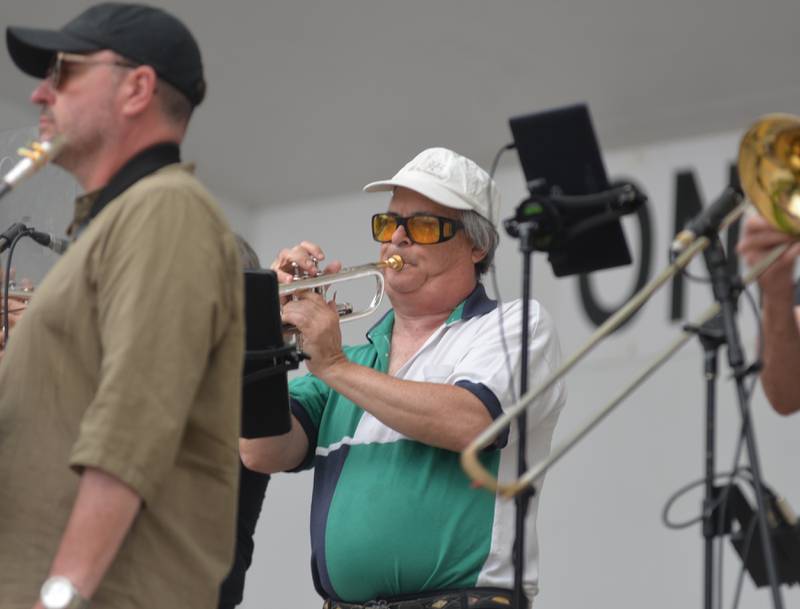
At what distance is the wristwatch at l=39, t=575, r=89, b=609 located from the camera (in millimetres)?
1872

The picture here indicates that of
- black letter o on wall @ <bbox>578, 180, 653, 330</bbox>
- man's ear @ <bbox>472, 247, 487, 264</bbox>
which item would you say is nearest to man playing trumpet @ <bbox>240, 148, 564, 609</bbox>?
man's ear @ <bbox>472, 247, 487, 264</bbox>

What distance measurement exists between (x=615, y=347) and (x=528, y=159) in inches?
129

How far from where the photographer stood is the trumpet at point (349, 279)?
344 centimetres

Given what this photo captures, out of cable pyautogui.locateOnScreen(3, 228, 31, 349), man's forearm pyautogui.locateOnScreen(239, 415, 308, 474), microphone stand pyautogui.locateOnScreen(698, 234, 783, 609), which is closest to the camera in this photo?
microphone stand pyautogui.locateOnScreen(698, 234, 783, 609)

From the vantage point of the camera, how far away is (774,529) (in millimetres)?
2137

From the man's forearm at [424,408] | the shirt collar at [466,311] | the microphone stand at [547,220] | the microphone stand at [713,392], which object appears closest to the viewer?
the microphone stand at [713,392]

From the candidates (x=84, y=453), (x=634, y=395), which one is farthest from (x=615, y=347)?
(x=84, y=453)

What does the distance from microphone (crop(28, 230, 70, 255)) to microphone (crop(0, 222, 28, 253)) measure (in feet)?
0.10

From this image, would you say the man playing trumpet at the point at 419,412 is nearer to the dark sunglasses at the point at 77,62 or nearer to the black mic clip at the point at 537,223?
the black mic clip at the point at 537,223

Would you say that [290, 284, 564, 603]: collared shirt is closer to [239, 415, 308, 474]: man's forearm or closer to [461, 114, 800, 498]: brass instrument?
[239, 415, 308, 474]: man's forearm

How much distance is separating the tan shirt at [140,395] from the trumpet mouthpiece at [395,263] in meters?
1.31

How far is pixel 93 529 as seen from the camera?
6.28ft

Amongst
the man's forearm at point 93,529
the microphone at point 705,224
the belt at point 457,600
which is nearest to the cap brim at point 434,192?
the belt at point 457,600

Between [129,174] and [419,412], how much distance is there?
3.39 feet
